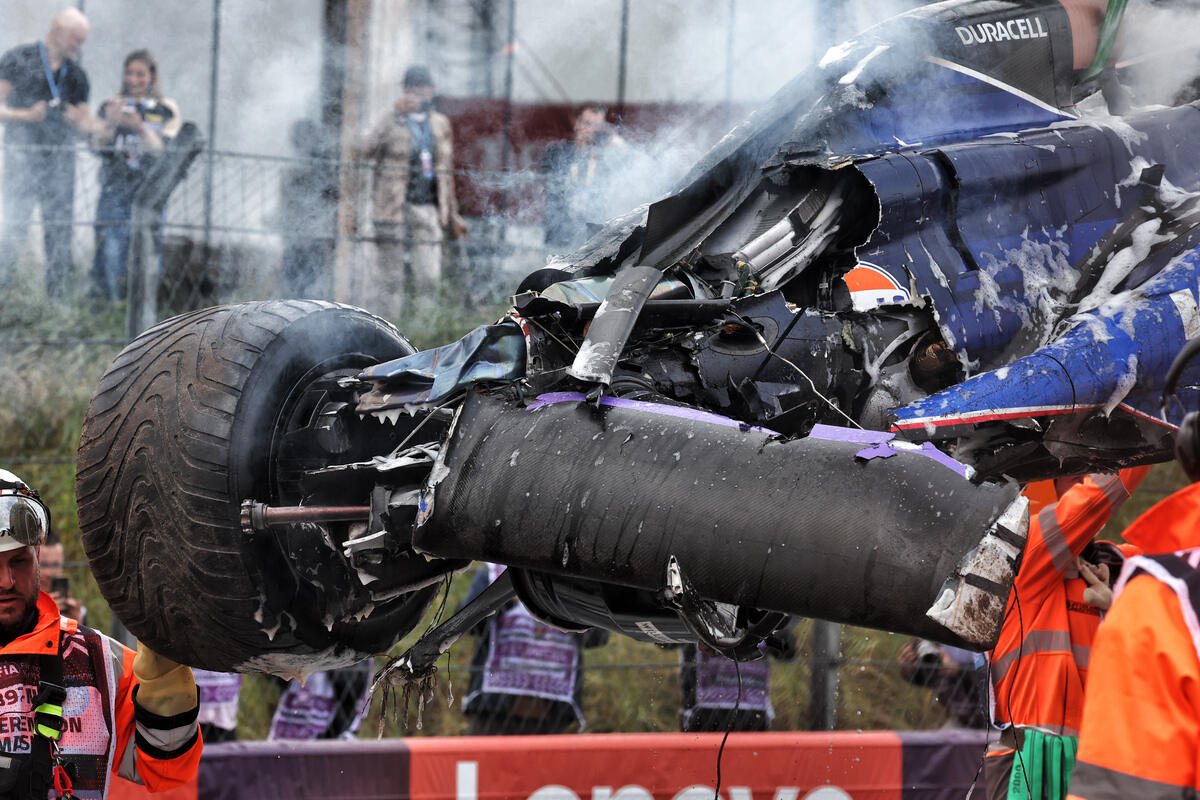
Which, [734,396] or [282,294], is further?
[282,294]

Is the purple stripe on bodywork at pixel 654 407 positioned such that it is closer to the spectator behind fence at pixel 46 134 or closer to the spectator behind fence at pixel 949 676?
the spectator behind fence at pixel 949 676

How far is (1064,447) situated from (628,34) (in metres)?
3.74

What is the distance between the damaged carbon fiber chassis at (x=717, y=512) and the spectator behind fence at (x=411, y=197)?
4.26 meters

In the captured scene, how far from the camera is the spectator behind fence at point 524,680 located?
22.5ft

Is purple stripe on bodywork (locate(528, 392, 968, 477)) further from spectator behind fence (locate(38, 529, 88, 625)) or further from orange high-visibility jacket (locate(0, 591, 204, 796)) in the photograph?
spectator behind fence (locate(38, 529, 88, 625))

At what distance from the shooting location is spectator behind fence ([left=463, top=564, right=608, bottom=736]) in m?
6.84

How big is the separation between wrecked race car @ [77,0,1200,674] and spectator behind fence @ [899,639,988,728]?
3.46m

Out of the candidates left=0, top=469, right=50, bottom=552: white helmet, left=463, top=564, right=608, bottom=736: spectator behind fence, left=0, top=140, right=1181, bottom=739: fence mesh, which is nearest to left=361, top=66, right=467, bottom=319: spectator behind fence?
left=0, top=140, right=1181, bottom=739: fence mesh

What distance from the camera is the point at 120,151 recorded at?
7.18 metres

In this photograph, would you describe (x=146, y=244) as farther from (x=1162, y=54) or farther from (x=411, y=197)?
(x=1162, y=54)

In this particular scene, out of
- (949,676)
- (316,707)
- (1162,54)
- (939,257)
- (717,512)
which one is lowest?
(316,707)

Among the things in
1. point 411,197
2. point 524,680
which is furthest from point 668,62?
point 524,680

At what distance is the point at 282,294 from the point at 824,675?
3.44 m

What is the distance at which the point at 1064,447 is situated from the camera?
3.88m
